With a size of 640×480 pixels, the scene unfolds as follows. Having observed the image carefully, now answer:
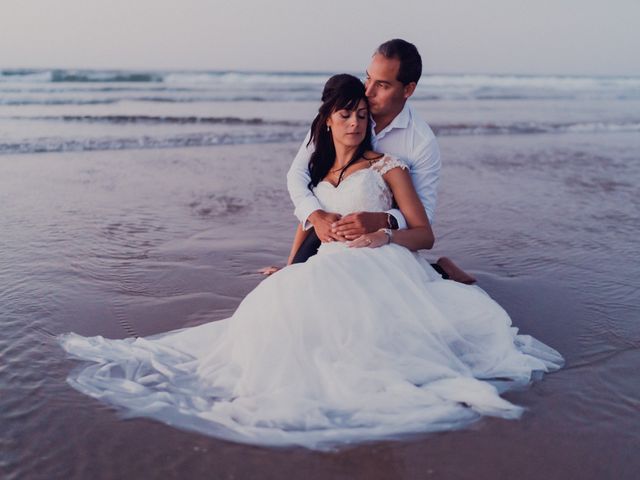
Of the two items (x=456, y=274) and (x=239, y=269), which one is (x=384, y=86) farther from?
(x=239, y=269)

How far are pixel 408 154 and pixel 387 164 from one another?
15.7 inches

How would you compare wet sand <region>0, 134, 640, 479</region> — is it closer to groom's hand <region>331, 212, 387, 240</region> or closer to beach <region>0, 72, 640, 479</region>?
beach <region>0, 72, 640, 479</region>

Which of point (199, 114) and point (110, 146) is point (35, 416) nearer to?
point (110, 146)

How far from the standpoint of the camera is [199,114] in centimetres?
1791

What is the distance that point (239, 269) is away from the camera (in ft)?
18.2

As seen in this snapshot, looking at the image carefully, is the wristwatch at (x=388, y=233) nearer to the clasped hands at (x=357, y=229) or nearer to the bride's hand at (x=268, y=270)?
the clasped hands at (x=357, y=229)

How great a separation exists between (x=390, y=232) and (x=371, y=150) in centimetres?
73

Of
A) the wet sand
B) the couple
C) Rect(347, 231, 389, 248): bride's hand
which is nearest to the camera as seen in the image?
the wet sand

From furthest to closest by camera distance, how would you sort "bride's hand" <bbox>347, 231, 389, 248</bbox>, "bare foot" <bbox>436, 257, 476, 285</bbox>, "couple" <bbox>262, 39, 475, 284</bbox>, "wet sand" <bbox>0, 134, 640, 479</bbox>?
1. "bare foot" <bbox>436, 257, 476, 285</bbox>
2. "couple" <bbox>262, 39, 475, 284</bbox>
3. "bride's hand" <bbox>347, 231, 389, 248</bbox>
4. "wet sand" <bbox>0, 134, 640, 479</bbox>

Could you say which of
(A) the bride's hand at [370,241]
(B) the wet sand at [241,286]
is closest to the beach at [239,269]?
(B) the wet sand at [241,286]

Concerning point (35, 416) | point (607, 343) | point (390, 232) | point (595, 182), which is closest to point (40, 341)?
point (35, 416)

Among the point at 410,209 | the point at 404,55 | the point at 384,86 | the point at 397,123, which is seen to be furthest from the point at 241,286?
the point at 404,55

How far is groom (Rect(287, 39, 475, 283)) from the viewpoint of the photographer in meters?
4.16

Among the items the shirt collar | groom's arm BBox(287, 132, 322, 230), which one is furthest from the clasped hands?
the shirt collar
